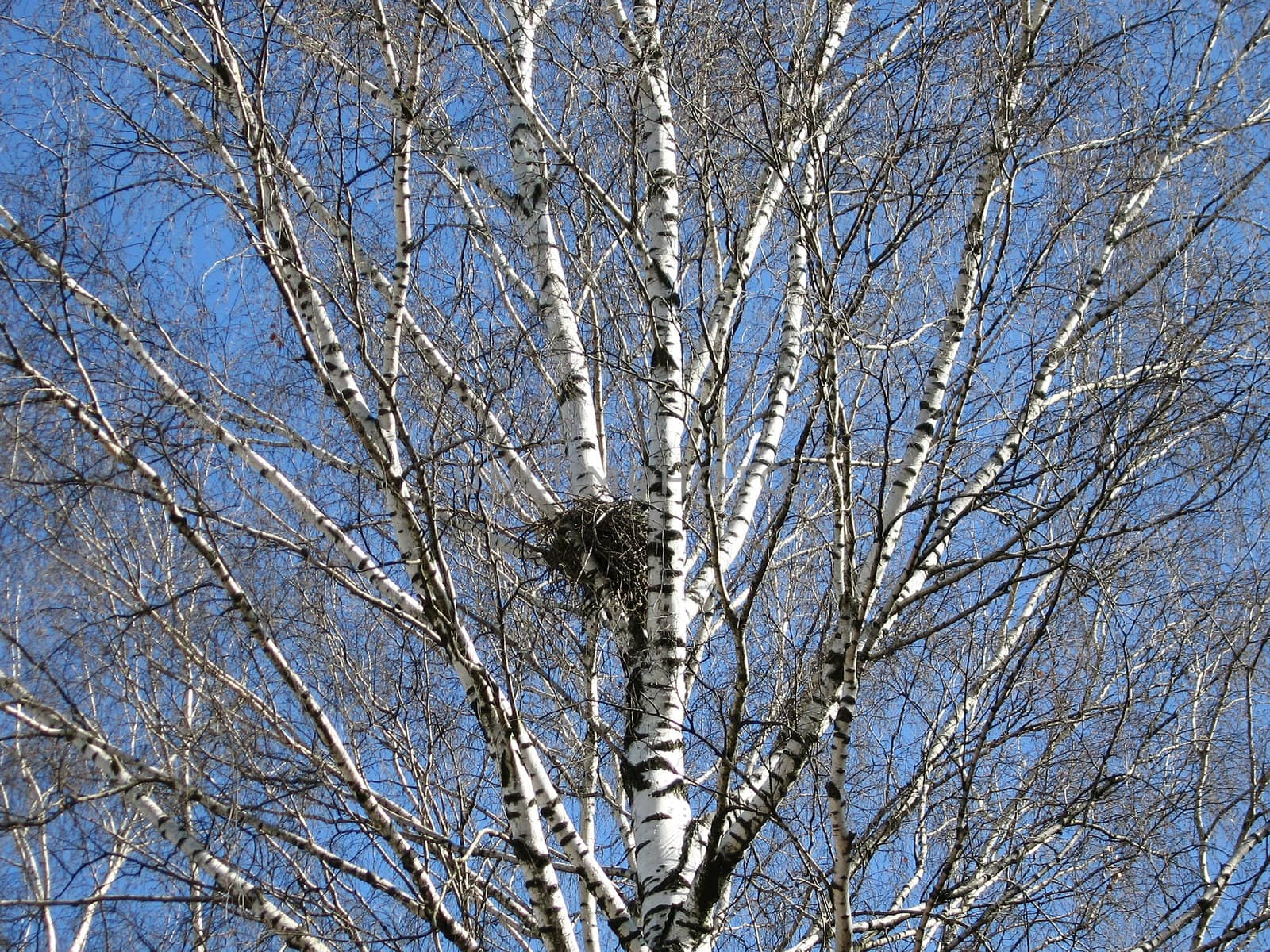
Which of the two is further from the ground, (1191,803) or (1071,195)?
(1071,195)

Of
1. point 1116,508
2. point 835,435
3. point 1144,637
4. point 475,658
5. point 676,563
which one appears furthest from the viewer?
point 1144,637

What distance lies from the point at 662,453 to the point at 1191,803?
6.12 ft

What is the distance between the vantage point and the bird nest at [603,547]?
398cm

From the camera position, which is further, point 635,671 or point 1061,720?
point 635,671

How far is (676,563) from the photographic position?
11.8 ft

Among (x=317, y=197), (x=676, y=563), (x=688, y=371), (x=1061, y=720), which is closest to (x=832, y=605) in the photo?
(x=676, y=563)

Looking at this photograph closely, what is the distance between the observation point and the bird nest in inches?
157

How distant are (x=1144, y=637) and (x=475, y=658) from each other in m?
2.30

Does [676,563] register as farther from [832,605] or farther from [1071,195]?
[1071,195]

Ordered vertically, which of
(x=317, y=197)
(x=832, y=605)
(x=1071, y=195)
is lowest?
(x=832, y=605)

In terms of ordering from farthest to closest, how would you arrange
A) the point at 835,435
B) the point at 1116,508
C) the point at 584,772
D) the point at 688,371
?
the point at 688,371 < the point at 584,772 < the point at 1116,508 < the point at 835,435

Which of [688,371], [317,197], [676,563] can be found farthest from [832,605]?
[317,197]

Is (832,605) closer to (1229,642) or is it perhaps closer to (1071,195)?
(1229,642)

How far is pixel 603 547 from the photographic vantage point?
→ 13.0 feet
